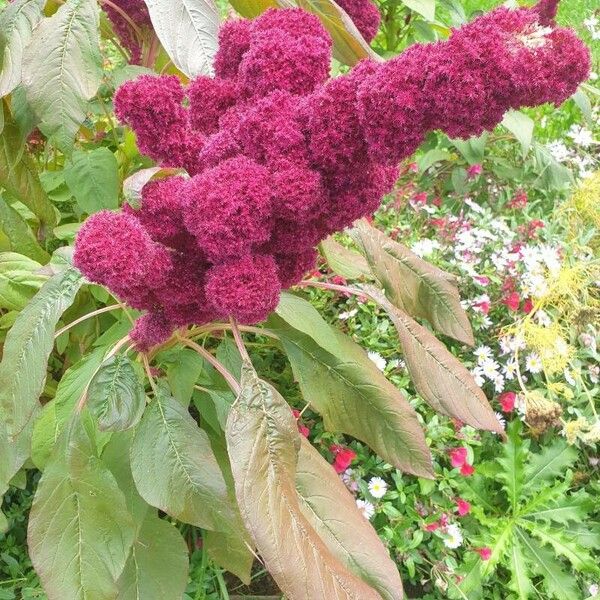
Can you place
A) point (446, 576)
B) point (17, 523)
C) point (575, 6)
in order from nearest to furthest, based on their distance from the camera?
point (446, 576) < point (17, 523) < point (575, 6)

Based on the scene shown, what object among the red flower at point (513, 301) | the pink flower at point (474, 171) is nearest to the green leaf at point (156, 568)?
the red flower at point (513, 301)

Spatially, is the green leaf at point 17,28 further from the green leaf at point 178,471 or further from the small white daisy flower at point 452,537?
the small white daisy flower at point 452,537

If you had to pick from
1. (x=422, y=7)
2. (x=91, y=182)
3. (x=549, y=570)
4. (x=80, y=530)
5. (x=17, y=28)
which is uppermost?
(x=17, y=28)

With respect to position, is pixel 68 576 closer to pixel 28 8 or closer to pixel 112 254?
pixel 112 254

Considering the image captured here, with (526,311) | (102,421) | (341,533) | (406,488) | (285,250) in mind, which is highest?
(285,250)

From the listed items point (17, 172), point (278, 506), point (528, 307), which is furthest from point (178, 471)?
point (528, 307)

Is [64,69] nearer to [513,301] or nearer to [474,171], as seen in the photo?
[513,301]

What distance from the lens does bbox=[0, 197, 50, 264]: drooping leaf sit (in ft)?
4.54

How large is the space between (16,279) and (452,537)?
1059mm

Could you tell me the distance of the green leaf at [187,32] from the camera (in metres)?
1.12

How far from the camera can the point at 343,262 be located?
1.52m

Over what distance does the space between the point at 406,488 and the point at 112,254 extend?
3.71ft

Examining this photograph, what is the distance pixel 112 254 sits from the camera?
0.81m

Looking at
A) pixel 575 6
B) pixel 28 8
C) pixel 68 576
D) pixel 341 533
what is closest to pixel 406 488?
pixel 341 533
